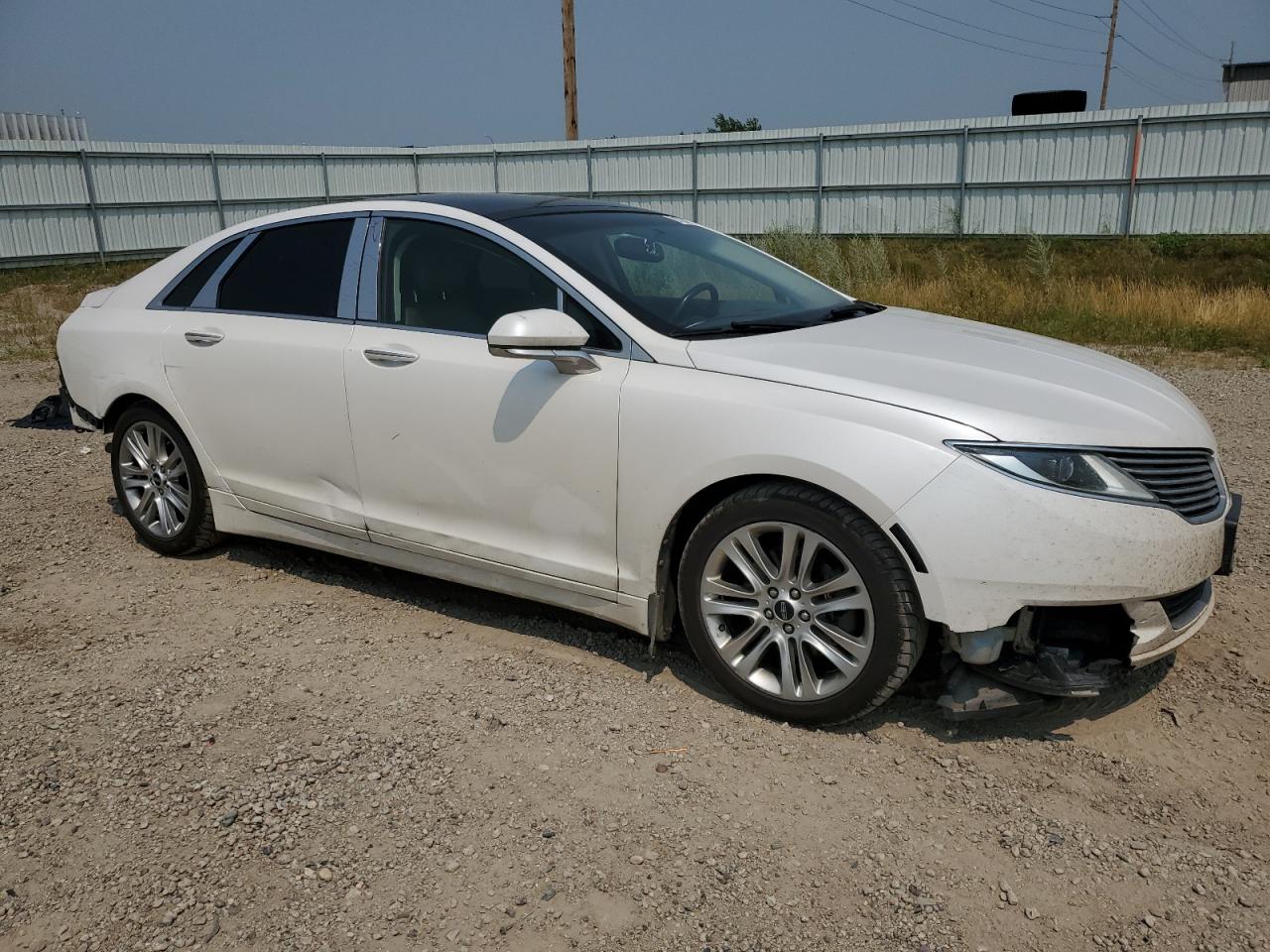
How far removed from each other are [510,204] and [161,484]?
7.70 ft

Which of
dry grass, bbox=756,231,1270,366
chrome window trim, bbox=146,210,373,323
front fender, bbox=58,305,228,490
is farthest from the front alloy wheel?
dry grass, bbox=756,231,1270,366

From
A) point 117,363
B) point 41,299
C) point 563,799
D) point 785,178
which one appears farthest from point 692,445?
point 785,178

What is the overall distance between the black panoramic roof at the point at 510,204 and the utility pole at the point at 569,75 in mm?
19801

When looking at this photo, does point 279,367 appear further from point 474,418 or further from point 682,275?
point 682,275

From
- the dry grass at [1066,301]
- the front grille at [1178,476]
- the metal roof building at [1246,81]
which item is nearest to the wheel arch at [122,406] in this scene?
the front grille at [1178,476]

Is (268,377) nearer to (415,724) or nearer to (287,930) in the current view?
(415,724)

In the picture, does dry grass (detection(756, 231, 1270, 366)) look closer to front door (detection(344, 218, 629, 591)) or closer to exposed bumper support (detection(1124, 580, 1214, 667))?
exposed bumper support (detection(1124, 580, 1214, 667))

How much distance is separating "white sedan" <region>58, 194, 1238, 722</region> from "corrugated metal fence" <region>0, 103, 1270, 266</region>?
1854 cm

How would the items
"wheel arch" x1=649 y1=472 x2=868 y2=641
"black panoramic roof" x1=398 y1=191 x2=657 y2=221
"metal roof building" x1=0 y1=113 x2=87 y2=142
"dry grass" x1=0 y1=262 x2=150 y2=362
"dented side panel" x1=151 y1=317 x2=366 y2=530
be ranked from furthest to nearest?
1. "metal roof building" x1=0 y1=113 x2=87 y2=142
2. "dry grass" x1=0 y1=262 x2=150 y2=362
3. "dented side panel" x1=151 y1=317 x2=366 y2=530
4. "black panoramic roof" x1=398 y1=191 x2=657 y2=221
5. "wheel arch" x1=649 y1=472 x2=868 y2=641

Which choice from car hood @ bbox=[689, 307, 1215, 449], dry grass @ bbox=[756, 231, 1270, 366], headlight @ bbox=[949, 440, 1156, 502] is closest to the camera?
headlight @ bbox=[949, 440, 1156, 502]

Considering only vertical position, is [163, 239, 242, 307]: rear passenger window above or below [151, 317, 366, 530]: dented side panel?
above

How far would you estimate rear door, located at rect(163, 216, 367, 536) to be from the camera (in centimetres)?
417

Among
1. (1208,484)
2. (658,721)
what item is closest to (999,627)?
(1208,484)

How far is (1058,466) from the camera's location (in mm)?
2887
